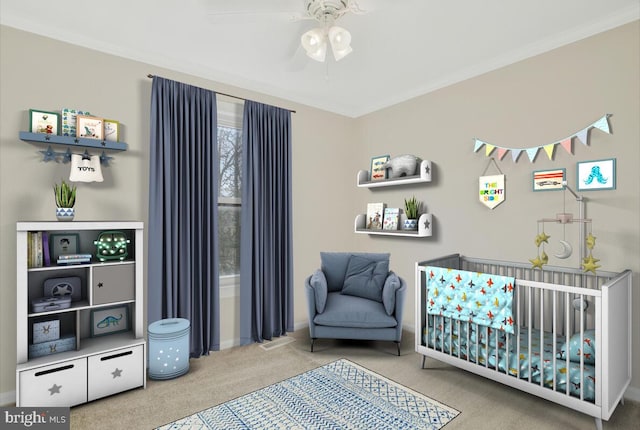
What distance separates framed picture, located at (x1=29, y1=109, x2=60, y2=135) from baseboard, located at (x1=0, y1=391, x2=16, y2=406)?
1733mm

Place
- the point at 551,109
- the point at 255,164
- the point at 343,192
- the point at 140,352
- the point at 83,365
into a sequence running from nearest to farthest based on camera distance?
1. the point at 83,365
2. the point at 140,352
3. the point at 551,109
4. the point at 255,164
5. the point at 343,192

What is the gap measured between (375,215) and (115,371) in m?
2.77

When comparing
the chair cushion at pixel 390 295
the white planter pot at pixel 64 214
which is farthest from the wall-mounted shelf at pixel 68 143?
the chair cushion at pixel 390 295

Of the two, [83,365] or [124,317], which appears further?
[124,317]

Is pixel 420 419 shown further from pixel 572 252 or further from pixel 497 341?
pixel 572 252

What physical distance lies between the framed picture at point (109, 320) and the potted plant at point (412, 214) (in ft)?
8.50

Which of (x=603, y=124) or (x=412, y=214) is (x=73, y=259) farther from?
(x=603, y=124)

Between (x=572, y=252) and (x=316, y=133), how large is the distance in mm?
2624

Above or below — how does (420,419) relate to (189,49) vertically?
below

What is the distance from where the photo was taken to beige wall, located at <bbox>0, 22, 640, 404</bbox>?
2230 millimetres

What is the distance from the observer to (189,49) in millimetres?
2682

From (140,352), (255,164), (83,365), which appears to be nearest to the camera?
(83,365)

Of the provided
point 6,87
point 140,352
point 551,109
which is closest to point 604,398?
point 551,109

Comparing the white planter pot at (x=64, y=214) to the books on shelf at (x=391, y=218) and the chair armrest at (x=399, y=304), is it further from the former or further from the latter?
the books on shelf at (x=391, y=218)
